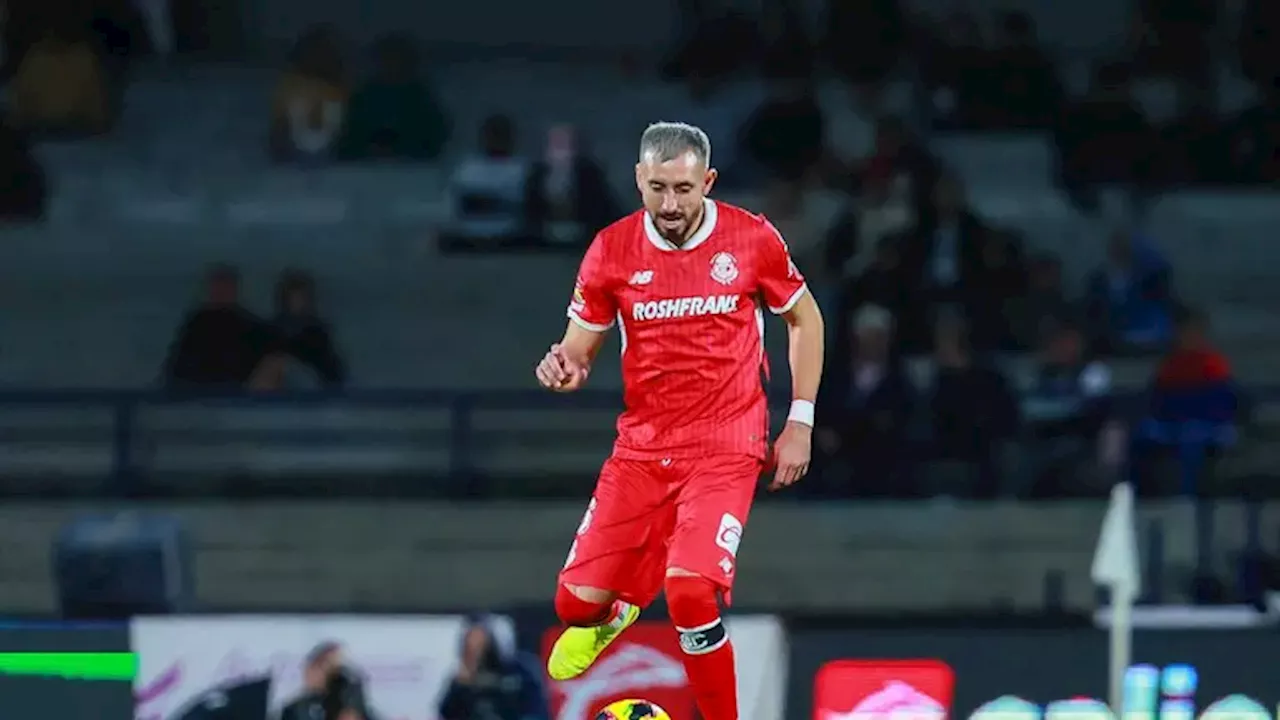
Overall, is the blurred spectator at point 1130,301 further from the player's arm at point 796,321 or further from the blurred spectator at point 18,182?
the player's arm at point 796,321

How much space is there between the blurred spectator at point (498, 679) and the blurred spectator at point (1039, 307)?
396 centimetres

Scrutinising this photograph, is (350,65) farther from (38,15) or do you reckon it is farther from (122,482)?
(122,482)

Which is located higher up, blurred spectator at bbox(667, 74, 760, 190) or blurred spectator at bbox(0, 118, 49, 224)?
blurred spectator at bbox(667, 74, 760, 190)

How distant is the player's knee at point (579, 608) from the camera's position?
7570 millimetres

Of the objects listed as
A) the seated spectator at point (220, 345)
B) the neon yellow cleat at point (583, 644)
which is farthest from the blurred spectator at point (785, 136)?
the neon yellow cleat at point (583, 644)

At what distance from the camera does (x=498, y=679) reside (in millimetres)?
10117

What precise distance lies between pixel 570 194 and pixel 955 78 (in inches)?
93.9

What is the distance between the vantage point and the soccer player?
7305 mm

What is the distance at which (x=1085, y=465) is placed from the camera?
1251cm

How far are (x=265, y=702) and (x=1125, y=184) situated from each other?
6126mm

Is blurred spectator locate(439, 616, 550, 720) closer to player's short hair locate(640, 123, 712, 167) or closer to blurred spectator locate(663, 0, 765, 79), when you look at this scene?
player's short hair locate(640, 123, 712, 167)

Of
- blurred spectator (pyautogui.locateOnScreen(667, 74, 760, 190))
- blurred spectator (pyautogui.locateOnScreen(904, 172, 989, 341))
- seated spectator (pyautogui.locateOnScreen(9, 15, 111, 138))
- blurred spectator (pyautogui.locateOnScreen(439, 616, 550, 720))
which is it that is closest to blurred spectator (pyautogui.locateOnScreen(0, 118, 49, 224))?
seated spectator (pyautogui.locateOnScreen(9, 15, 111, 138))

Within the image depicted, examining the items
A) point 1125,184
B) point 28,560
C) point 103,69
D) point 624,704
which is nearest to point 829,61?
point 1125,184

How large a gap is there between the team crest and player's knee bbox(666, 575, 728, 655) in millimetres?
798
